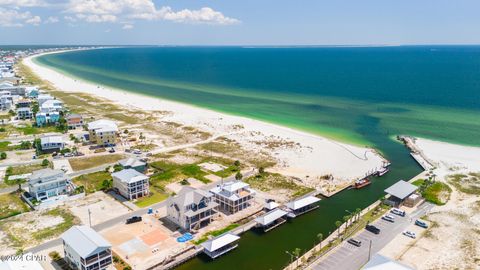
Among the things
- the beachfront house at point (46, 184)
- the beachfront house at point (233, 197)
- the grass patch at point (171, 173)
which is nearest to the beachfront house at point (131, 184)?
the grass patch at point (171, 173)

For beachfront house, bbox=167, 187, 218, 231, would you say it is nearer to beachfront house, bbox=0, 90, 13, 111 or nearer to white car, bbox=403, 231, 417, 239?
white car, bbox=403, 231, 417, 239

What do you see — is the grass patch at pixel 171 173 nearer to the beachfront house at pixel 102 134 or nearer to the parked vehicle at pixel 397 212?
the beachfront house at pixel 102 134

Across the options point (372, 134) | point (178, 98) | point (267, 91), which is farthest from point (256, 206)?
point (267, 91)

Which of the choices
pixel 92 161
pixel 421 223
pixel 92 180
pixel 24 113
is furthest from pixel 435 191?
pixel 24 113

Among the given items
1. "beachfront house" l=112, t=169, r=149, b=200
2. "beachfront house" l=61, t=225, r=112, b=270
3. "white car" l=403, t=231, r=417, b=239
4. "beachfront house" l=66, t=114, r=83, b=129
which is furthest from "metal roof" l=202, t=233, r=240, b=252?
"beachfront house" l=66, t=114, r=83, b=129

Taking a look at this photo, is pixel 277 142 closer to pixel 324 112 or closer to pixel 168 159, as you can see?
pixel 168 159

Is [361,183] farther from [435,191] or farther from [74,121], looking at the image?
[74,121]
